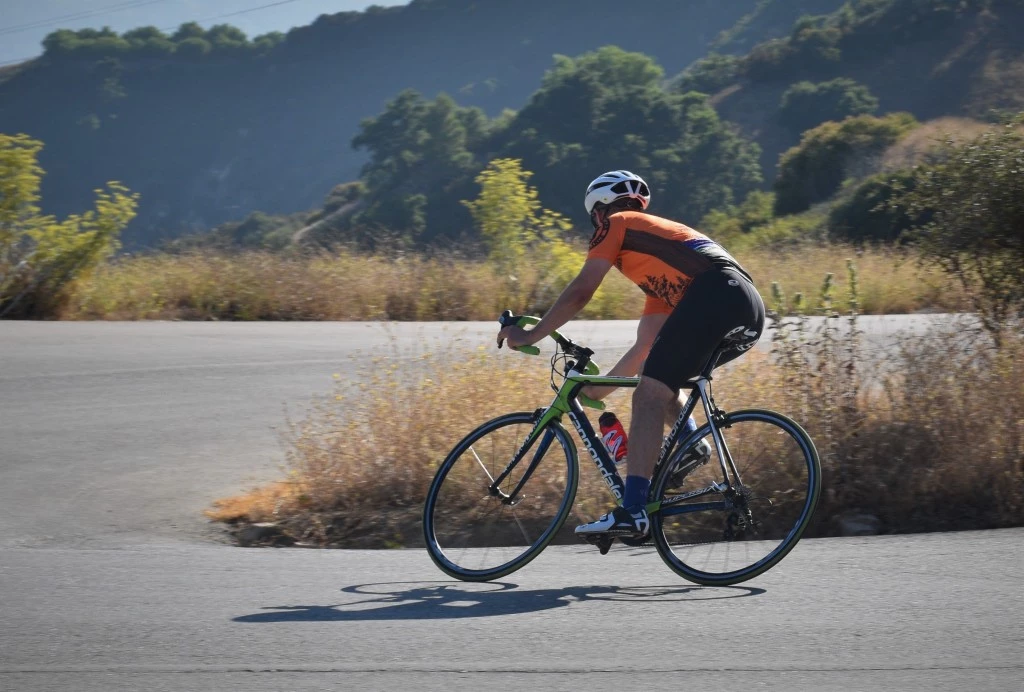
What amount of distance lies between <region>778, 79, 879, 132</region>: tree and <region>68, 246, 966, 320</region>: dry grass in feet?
206

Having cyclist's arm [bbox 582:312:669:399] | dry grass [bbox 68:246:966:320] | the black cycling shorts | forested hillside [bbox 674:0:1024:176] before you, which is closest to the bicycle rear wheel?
the black cycling shorts

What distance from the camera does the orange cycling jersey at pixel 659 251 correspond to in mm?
5547

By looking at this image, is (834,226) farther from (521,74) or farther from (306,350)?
(521,74)

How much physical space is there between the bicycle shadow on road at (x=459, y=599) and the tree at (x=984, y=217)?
4003 millimetres

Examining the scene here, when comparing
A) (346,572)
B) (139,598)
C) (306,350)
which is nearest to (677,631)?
(346,572)

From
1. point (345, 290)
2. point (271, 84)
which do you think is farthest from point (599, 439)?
point (271, 84)

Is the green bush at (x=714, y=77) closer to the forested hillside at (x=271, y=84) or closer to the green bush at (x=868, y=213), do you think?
the forested hillside at (x=271, y=84)

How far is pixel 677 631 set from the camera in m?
4.78

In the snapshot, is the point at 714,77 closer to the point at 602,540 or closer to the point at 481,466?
the point at 481,466

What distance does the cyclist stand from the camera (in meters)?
5.44

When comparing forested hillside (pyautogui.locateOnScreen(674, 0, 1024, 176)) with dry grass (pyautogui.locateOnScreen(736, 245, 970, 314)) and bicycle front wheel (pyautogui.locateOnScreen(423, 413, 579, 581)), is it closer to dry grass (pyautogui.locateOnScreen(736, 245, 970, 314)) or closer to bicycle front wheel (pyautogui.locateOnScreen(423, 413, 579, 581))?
dry grass (pyautogui.locateOnScreen(736, 245, 970, 314))

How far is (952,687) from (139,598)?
360 cm

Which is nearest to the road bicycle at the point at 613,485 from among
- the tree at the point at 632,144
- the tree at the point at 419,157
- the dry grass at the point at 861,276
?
the dry grass at the point at 861,276

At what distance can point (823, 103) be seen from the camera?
80.7m
